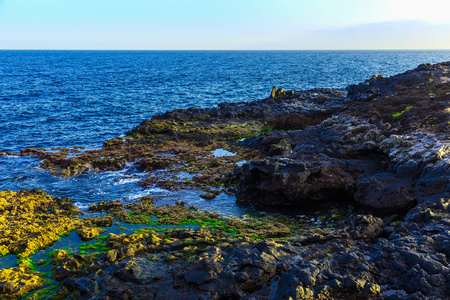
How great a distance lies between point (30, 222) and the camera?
59.5 feet

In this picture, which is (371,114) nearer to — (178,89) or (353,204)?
(353,204)

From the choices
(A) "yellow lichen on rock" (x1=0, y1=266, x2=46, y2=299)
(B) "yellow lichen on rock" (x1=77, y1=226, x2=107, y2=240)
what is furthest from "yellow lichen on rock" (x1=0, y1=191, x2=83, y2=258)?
(A) "yellow lichen on rock" (x1=0, y1=266, x2=46, y2=299)

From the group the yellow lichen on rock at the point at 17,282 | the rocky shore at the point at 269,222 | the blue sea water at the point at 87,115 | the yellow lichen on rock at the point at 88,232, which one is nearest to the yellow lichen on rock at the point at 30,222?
the rocky shore at the point at 269,222

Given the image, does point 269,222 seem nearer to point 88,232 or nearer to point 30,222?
point 88,232

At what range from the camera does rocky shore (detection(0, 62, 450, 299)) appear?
990cm

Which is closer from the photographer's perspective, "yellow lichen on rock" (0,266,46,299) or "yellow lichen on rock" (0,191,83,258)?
"yellow lichen on rock" (0,266,46,299)

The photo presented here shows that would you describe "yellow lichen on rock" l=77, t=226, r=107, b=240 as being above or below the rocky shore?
below

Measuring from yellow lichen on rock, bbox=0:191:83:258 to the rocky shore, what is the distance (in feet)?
0.26

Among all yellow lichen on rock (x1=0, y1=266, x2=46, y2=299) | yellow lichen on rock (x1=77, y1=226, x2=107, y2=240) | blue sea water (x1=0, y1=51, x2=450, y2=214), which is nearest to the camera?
yellow lichen on rock (x1=0, y1=266, x2=46, y2=299)

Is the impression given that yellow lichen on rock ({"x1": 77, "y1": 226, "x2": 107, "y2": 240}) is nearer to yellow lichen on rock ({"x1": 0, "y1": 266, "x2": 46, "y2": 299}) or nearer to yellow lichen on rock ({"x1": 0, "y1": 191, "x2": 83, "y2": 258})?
yellow lichen on rock ({"x1": 0, "y1": 191, "x2": 83, "y2": 258})

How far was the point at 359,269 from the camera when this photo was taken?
385 inches

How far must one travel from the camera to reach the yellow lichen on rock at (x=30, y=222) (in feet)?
50.6

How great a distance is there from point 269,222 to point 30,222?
45.0 feet

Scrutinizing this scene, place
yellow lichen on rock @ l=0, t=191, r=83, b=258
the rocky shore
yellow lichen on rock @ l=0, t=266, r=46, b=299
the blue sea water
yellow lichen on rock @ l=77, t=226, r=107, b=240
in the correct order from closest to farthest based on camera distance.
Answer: the rocky shore → yellow lichen on rock @ l=0, t=266, r=46, b=299 → yellow lichen on rock @ l=0, t=191, r=83, b=258 → yellow lichen on rock @ l=77, t=226, r=107, b=240 → the blue sea water
